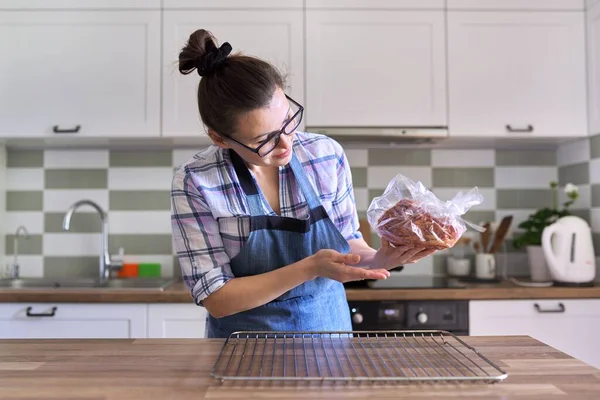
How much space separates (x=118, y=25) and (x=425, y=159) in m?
1.55

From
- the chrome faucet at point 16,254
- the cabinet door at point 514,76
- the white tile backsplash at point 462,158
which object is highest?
→ the cabinet door at point 514,76

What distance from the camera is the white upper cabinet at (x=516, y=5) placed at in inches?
99.8

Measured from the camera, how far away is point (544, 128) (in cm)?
254

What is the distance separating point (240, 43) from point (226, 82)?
1283 mm

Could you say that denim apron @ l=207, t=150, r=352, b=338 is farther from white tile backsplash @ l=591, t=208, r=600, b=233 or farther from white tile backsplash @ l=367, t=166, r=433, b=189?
white tile backsplash @ l=591, t=208, r=600, b=233

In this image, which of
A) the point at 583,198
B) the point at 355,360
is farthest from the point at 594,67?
the point at 355,360

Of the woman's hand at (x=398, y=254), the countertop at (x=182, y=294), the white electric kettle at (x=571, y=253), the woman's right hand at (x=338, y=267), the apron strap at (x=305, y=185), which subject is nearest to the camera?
the woman's right hand at (x=338, y=267)

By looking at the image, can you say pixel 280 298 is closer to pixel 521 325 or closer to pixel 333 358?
pixel 333 358

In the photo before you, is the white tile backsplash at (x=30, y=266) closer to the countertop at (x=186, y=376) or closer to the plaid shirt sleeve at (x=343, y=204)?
the countertop at (x=186, y=376)

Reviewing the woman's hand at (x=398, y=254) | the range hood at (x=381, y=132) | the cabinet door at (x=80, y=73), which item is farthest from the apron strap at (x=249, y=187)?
the cabinet door at (x=80, y=73)

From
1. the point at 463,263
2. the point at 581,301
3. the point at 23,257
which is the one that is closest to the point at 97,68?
the point at 23,257

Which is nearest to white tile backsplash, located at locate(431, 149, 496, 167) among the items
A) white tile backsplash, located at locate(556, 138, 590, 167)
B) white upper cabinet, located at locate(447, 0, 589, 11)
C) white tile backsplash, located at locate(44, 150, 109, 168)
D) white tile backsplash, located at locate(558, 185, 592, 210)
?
white tile backsplash, located at locate(556, 138, 590, 167)

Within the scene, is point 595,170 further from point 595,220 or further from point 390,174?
point 390,174

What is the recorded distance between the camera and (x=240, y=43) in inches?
98.7
